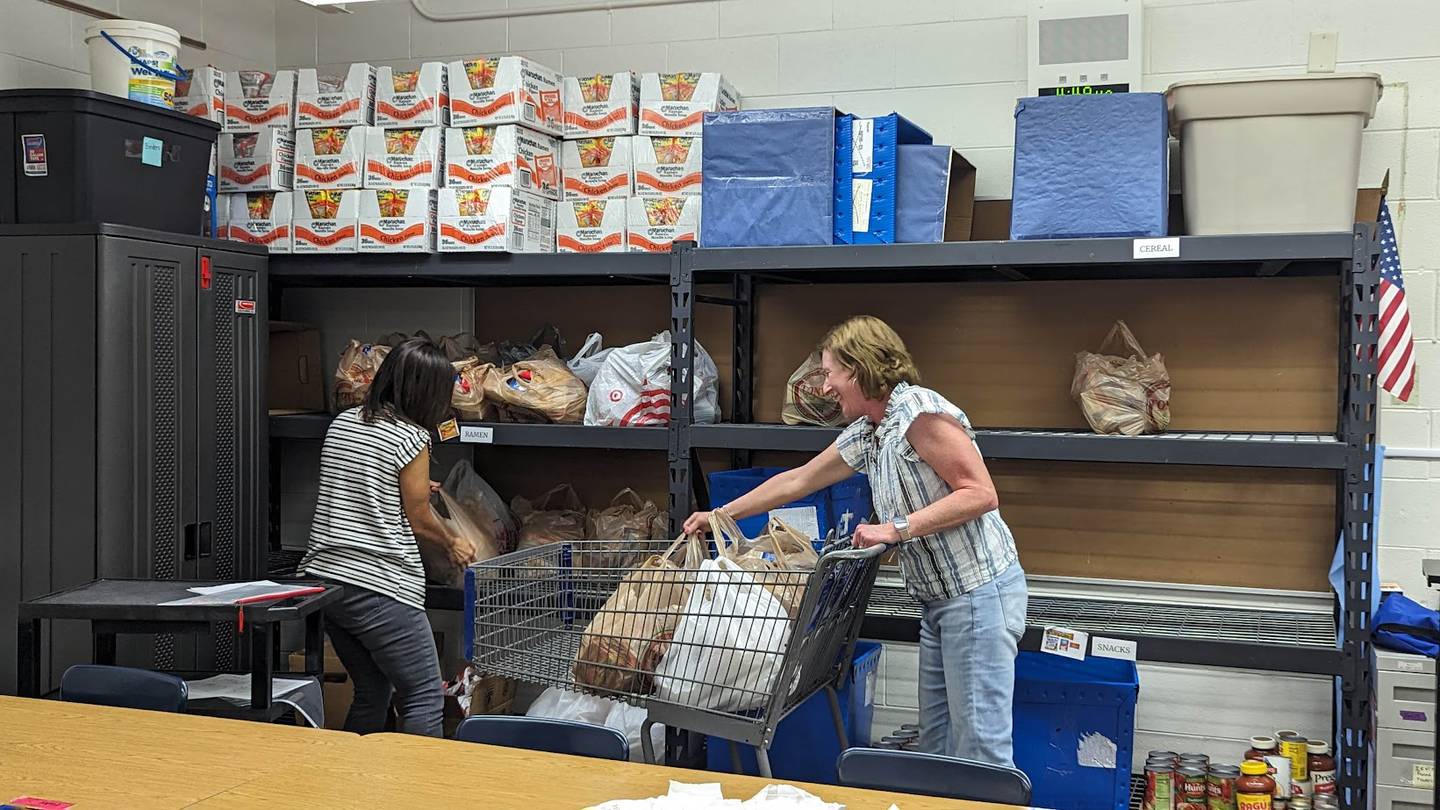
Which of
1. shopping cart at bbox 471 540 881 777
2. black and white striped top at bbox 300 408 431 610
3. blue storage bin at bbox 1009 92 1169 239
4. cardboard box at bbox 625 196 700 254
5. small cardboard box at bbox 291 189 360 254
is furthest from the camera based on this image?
small cardboard box at bbox 291 189 360 254

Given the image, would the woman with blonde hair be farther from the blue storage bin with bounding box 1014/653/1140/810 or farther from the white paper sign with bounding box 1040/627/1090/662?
the blue storage bin with bounding box 1014/653/1140/810

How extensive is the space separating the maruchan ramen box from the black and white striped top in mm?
952

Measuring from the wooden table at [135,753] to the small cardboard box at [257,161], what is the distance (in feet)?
7.36

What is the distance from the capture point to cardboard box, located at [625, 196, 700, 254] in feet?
14.2

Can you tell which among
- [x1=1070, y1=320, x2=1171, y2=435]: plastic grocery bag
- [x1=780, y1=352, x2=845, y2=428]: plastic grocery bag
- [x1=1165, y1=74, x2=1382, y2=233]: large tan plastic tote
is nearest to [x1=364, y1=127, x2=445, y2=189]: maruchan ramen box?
[x1=780, y1=352, x2=845, y2=428]: plastic grocery bag

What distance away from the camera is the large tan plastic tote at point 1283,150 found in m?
3.56

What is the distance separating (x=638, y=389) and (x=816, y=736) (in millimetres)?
1313

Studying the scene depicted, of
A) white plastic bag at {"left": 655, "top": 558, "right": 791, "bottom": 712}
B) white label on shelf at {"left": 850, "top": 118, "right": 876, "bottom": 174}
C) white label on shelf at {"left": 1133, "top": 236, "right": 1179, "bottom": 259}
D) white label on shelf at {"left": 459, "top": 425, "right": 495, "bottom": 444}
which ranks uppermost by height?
white label on shelf at {"left": 850, "top": 118, "right": 876, "bottom": 174}

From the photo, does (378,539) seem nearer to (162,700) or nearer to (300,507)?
(162,700)

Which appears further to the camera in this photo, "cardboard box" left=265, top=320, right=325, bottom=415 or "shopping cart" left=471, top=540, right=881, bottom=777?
"cardboard box" left=265, top=320, right=325, bottom=415

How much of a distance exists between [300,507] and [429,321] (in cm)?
100

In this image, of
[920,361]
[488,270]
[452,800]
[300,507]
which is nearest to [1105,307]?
[920,361]

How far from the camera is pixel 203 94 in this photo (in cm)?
466

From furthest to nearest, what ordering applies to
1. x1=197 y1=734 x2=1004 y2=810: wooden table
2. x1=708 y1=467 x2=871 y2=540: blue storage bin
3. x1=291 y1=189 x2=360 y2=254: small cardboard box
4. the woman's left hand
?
x1=291 y1=189 x2=360 y2=254: small cardboard box, x1=708 y1=467 x2=871 y2=540: blue storage bin, the woman's left hand, x1=197 y1=734 x2=1004 y2=810: wooden table
